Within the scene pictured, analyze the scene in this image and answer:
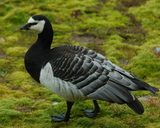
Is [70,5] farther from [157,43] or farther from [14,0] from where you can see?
[157,43]

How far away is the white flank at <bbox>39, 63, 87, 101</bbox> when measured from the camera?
264 inches

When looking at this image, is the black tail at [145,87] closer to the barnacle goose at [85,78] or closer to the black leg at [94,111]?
the barnacle goose at [85,78]

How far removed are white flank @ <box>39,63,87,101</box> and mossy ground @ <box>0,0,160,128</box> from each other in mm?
880

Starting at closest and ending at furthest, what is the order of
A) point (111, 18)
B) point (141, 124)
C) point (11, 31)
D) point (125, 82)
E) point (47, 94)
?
point (125, 82)
point (141, 124)
point (47, 94)
point (11, 31)
point (111, 18)

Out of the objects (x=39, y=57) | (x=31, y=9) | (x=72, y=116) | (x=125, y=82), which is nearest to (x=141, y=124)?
(x=125, y=82)

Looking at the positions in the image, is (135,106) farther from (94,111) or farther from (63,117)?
(63,117)

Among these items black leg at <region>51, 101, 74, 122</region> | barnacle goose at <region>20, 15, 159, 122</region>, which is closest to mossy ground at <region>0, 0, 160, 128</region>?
black leg at <region>51, 101, 74, 122</region>

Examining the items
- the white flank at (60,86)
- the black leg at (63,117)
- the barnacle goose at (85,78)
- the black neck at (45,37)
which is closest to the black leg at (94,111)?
the black leg at (63,117)

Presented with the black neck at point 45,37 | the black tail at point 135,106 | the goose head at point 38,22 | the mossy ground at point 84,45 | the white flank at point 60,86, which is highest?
the goose head at point 38,22

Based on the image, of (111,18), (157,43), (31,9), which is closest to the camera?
(157,43)

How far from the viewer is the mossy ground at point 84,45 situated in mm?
7527

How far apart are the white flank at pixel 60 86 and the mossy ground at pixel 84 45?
880 mm

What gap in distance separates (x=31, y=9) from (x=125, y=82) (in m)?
11.6

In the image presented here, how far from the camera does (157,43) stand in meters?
12.6
